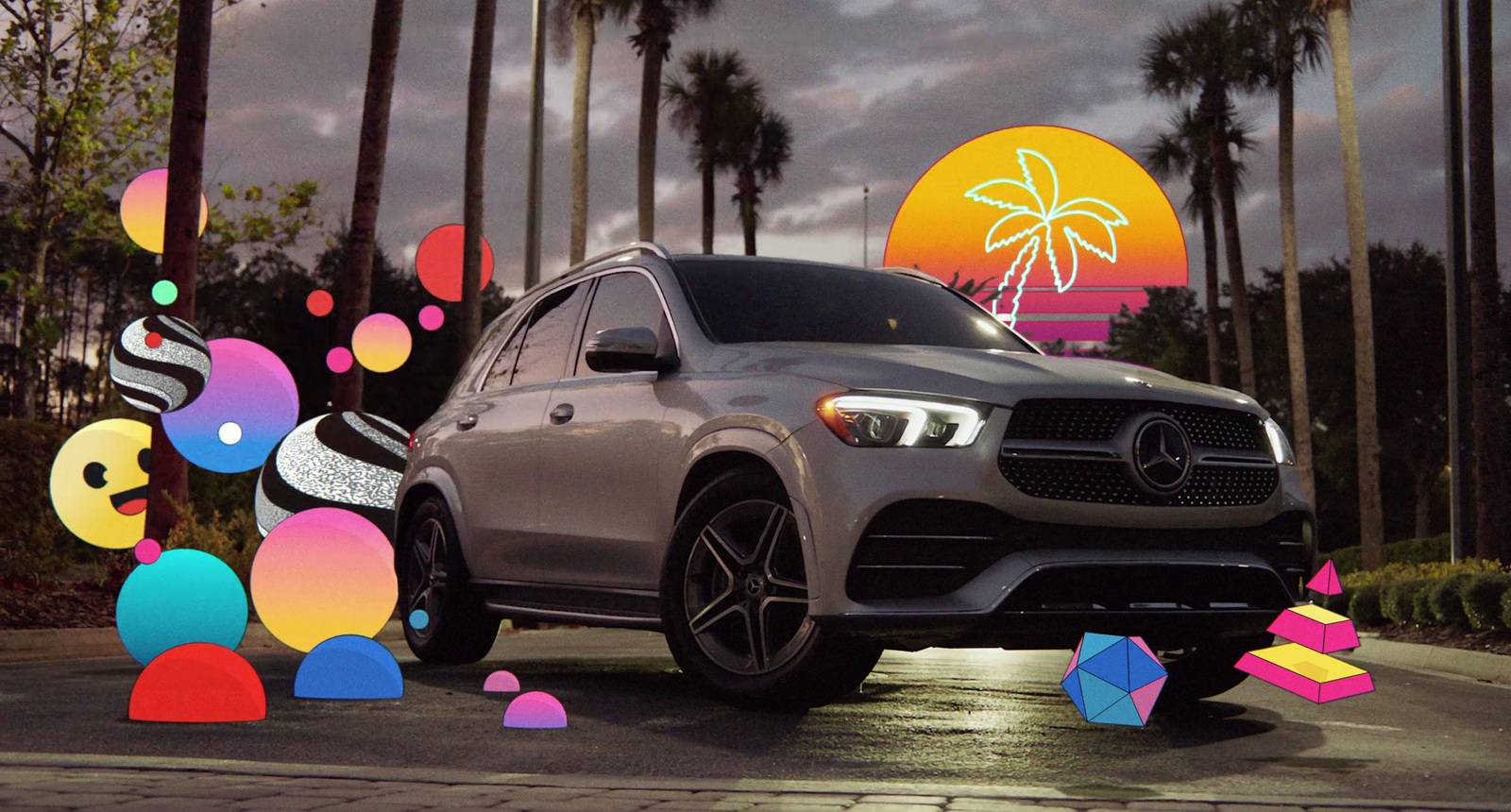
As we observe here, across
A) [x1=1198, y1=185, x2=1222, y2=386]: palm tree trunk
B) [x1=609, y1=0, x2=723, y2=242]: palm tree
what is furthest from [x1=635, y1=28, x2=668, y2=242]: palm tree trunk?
[x1=1198, y1=185, x2=1222, y2=386]: palm tree trunk

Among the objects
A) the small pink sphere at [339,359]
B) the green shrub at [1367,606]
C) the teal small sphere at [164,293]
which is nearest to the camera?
the teal small sphere at [164,293]

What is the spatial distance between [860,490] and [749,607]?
0.84 metres

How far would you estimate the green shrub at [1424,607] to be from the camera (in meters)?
15.2

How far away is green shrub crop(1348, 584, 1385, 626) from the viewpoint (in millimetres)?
18250

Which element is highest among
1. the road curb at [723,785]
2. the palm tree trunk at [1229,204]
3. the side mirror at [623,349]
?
the palm tree trunk at [1229,204]

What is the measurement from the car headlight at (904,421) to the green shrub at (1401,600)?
37.7 feet

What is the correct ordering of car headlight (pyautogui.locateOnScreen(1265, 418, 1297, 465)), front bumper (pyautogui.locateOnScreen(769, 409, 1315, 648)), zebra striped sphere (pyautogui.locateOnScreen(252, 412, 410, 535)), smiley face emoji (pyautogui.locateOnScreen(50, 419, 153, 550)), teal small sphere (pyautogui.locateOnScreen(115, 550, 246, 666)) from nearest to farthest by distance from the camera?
front bumper (pyautogui.locateOnScreen(769, 409, 1315, 648)), car headlight (pyautogui.locateOnScreen(1265, 418, 1297, 465)), teal small sphere (pyautogui.locateOnScreen(115, 550, 246, 666)), smiley face emoji (pyautogui.locateOnScreen(50, 419, 153, 550)), zebra striped sphere (pyautogui.locateOnScreen(252, 412, 410, 535))

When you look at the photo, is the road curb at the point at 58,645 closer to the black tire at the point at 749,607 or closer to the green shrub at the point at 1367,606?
the black tire at the point at 749,607

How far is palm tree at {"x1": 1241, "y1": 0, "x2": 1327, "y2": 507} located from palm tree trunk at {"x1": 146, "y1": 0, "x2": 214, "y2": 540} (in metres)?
31.3

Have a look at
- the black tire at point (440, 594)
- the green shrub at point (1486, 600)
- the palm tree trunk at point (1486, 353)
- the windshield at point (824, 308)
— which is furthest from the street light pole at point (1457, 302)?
the black tire at point (440, 594)

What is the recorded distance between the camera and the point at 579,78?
1423 inches

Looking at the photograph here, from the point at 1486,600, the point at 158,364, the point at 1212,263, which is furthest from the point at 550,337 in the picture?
the point at 1212,263

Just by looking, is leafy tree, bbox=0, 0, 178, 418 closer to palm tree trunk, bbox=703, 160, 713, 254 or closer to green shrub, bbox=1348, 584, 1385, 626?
green shrub, bbox=1348, 584, 1385, 626

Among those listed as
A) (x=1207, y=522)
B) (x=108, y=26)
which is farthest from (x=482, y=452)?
(x=108, y=26)
